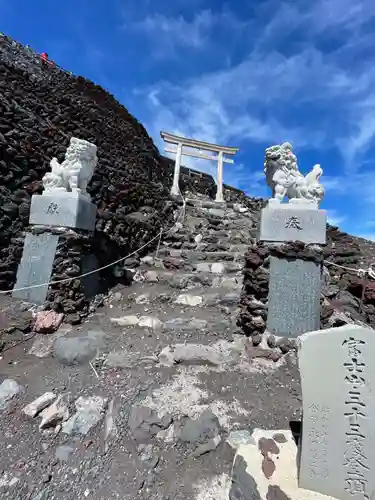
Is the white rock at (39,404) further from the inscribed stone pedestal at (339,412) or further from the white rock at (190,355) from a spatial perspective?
the inscribed stone pedestal at (339,412)

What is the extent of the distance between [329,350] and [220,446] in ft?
4.39

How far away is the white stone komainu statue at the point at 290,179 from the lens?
454 cm

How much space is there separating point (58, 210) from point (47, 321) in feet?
5.68

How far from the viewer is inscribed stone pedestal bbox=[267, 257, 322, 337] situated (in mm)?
4125

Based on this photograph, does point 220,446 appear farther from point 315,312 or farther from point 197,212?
point 197,212

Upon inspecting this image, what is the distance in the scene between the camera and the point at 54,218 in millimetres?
5098

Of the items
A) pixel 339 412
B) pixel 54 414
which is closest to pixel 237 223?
pixel 54 414

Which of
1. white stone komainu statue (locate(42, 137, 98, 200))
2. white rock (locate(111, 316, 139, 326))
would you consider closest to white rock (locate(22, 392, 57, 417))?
white rock (locate(111, 316, 139, 326))

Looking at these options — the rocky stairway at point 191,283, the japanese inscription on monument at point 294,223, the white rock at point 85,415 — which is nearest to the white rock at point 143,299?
the rocky stairway at point 191,283

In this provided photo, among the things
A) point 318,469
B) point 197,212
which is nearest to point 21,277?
point 318,469

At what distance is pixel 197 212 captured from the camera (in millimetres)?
10602

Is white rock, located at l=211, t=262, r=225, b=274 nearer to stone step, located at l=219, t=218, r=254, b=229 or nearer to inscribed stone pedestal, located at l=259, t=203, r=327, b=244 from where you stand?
inscribed stone pedestal, located at l=259, t=203, r=327, b=244

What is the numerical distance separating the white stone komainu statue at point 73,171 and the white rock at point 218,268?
2.77 meters

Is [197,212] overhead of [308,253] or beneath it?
overhead
